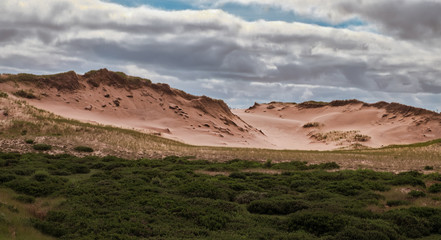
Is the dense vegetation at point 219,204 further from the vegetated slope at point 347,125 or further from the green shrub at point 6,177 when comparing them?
the vegetated slope at point 347,125

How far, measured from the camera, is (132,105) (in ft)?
251

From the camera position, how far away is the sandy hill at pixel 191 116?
67000mm

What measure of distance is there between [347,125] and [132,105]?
62.1m

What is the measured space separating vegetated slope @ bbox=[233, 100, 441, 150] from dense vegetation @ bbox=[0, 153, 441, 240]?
57.5 m

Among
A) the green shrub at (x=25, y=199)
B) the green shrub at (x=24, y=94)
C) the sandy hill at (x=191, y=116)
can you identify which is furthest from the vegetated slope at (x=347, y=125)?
the green shrub at (x=25, y=199)

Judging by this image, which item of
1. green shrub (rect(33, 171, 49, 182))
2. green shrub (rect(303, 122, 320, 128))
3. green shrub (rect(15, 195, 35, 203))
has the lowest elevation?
green shrub (rect(15, 195, 35, 203))

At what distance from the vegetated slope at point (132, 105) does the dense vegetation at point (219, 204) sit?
38471 mm

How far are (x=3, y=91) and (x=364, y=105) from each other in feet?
319

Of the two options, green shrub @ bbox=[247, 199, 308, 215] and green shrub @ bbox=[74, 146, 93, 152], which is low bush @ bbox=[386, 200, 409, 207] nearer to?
green shrub @ bbox=[247, 199, 308, 215]

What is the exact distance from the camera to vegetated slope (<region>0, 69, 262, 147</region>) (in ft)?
214

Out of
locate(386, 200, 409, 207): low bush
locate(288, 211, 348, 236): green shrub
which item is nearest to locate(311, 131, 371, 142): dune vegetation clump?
locate(386, 200, 409, 207): low bush

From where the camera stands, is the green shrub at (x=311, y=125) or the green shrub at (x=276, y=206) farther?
the green shrub at (x=311, y=125)

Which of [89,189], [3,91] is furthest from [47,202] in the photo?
[3,91]

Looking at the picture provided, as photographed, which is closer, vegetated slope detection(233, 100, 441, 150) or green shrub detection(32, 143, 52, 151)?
green shrub detection(32, 143, 52, 151)
